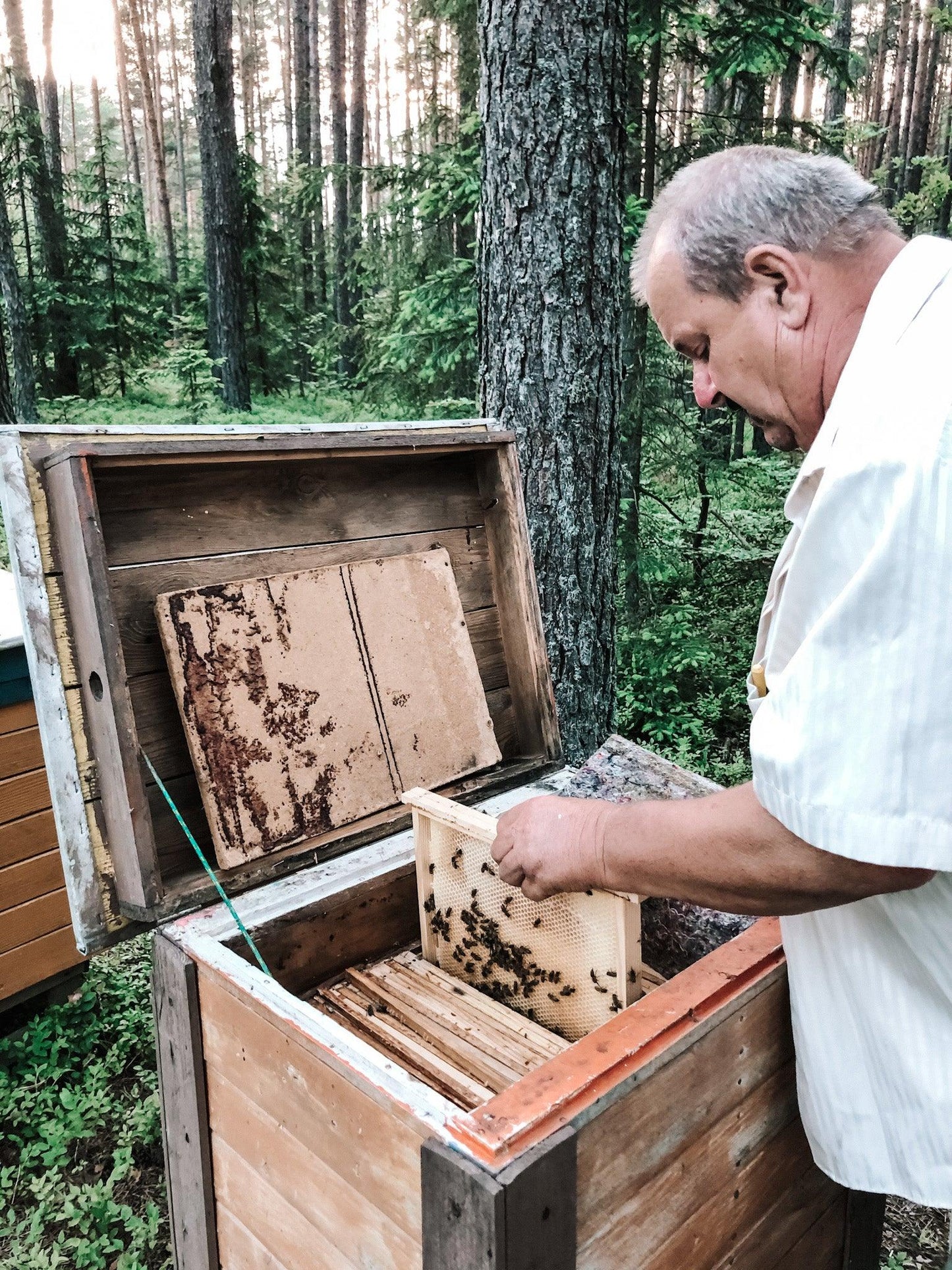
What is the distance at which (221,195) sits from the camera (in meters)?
12.0

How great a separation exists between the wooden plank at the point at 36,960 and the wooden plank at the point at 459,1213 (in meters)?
2.35

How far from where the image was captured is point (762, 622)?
128 cm

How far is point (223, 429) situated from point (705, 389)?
2.95ft

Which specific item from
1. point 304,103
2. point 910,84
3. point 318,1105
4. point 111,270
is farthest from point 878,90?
point 318,1105

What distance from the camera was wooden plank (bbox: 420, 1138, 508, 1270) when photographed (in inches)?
37.9

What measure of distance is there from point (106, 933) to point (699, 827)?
108cm

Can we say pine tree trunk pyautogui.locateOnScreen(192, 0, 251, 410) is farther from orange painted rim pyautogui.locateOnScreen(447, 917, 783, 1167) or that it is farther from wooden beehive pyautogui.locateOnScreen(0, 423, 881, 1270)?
orange painted rim pyautogui.locateOnScreen(447, 917, 783, 1167)

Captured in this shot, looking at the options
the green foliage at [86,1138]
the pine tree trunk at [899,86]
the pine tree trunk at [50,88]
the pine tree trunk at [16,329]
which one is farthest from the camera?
the pine tree trunk at [899,86]

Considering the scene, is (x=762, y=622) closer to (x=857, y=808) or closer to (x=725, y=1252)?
(x=857, y=808)

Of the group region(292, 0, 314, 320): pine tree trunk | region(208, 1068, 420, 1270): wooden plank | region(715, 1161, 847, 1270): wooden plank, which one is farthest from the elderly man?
region(292, 0, 314, 320): pine tree trunk

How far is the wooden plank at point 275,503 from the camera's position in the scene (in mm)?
1644

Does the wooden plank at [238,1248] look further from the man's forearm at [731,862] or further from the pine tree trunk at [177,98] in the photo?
the pine tree trunk at [177,98]

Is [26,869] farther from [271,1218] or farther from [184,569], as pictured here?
[271,1218]

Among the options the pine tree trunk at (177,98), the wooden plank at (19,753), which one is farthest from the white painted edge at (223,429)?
the pine tree trunk at (177,98)
